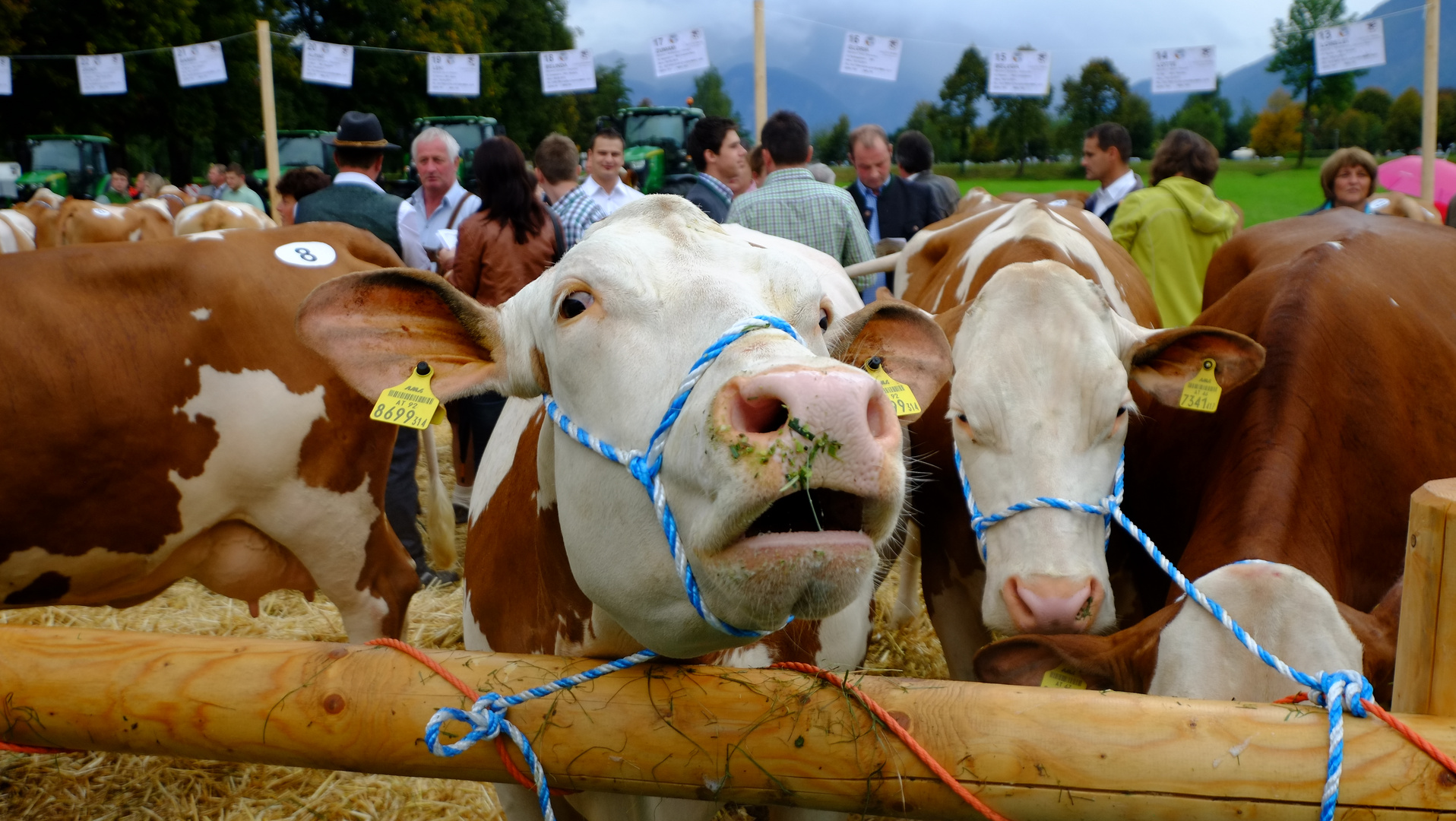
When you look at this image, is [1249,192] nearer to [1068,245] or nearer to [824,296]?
[1068,245]

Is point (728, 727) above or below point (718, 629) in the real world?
below

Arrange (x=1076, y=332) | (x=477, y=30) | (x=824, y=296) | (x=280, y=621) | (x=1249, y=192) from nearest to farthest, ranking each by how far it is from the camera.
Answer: (x=824, y=296)
(x=1076, y=332)
(x=280, y=621)
(x=1249, y=192)
(x=477, y=30)

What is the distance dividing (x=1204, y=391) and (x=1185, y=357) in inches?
4.1

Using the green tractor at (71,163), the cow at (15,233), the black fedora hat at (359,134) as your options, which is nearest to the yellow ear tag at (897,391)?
the black fedora hat at (359,134)

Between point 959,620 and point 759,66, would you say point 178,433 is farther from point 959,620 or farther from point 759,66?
point 759,66

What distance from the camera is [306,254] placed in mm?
3543

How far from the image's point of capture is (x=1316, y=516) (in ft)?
7.91

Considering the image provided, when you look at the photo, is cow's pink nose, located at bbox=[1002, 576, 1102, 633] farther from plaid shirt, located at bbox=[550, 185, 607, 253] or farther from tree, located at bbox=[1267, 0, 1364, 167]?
tree, located at bbox=[1267, 0, 1364, 167]

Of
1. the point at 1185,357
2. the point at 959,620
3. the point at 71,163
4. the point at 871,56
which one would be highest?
the point at 71,163

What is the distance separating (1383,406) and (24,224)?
11.7 meters

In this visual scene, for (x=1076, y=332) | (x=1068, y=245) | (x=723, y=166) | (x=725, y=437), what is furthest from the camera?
(x=723, y=166)

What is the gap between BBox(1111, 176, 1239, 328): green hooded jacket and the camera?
208 inches

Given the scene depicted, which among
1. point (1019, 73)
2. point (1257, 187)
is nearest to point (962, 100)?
point (1257, 187)

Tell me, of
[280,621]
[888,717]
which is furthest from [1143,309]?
[280,621]
